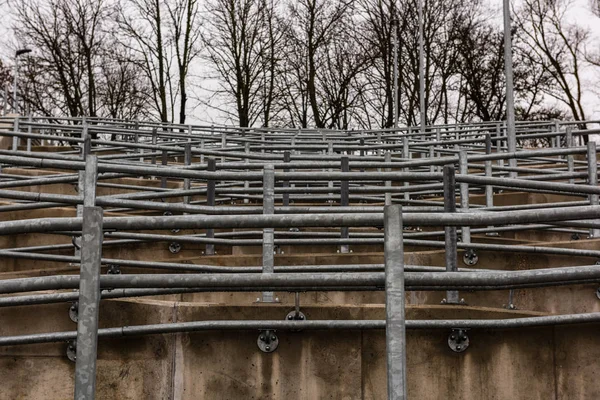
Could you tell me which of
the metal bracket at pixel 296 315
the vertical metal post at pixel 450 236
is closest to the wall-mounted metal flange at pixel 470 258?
the vertical metal post at pixel 450 236

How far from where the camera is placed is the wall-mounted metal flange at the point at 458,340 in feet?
13.9

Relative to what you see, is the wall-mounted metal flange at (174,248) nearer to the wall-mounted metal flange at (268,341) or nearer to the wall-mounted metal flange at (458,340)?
the wall-mounted metal flange at (268,341)

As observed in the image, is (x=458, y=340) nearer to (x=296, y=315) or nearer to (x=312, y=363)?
(x=312, y=363)

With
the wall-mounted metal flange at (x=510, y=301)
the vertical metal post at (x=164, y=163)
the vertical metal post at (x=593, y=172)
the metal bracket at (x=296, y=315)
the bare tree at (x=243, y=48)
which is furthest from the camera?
the bare tree at (x=243, y=48)

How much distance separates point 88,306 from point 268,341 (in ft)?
5.74

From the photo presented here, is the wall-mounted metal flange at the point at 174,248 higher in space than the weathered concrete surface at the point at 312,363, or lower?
higher

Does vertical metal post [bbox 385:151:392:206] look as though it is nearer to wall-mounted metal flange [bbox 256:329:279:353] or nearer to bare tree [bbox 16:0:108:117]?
wall-mounted metal flange [bbox 256:329:279:353]

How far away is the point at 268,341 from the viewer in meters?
4.28

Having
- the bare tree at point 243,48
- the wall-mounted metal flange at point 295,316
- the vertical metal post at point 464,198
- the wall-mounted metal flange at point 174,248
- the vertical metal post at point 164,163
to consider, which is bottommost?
the wall-mounted metal flange at point 295,316

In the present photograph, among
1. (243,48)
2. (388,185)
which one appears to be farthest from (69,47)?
(388,185)

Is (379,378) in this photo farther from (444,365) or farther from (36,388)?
(36,388)

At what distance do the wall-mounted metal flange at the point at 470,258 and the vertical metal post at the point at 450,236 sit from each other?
0.98m

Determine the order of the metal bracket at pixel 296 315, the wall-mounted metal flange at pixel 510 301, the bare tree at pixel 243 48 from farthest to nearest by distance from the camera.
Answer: the bare tree at pixel 243 48
the wall-mounted metal flange at pixel 510 301
the metal bracket at pixel 296 315

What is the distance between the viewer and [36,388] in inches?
171
